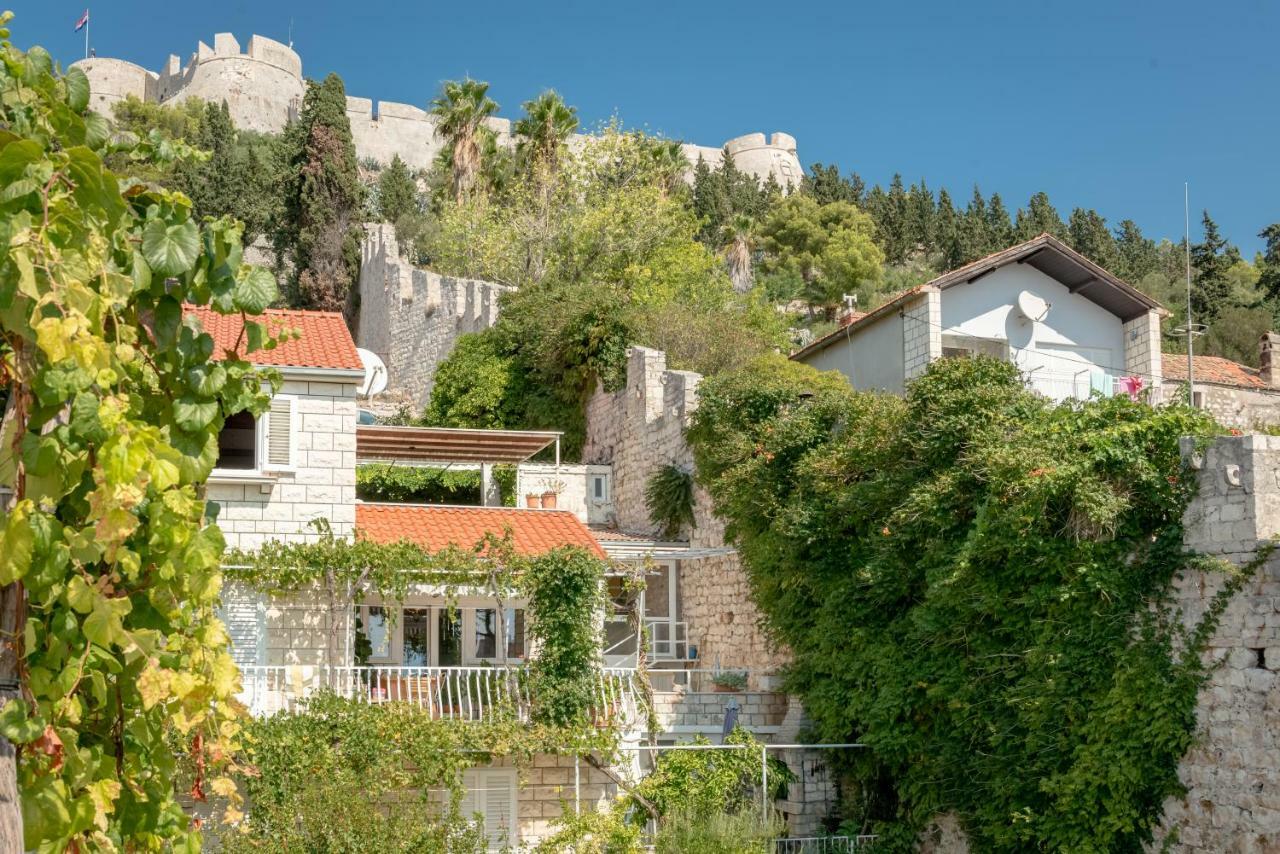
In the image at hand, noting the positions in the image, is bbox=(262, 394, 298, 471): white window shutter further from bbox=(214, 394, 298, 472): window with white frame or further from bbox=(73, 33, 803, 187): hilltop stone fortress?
bbox=(73, 33, 803, 187): hilltop stone fortress

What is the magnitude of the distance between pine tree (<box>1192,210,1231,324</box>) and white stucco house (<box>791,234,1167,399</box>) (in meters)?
18.0

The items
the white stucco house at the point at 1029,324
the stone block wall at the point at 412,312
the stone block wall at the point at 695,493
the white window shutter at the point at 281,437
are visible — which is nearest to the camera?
the white window shutter at the point at 281,437

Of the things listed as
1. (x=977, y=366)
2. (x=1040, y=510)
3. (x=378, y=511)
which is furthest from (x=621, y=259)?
(x=1040, y=510)

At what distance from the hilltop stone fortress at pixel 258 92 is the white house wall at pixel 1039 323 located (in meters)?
59.1

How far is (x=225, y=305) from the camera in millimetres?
5379

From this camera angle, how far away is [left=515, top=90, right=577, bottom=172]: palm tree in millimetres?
39656

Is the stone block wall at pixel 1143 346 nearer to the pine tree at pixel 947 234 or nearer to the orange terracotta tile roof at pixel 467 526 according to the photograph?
the orange terracotta tile roof at pixel 467 526

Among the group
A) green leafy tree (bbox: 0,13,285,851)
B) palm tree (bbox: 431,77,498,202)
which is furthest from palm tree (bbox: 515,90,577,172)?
green leafy tree (bbox: 0,13,285,851)

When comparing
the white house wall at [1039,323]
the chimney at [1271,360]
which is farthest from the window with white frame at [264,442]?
the chimney at [1271,360]

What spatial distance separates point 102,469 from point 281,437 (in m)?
12.6

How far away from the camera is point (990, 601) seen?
47.9 ft

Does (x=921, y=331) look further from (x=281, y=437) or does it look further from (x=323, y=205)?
(x=323, y=205)

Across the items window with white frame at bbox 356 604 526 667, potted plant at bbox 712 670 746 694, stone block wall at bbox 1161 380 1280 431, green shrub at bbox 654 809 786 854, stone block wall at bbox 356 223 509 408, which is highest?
stone block wall at bbox 356 223 509 408

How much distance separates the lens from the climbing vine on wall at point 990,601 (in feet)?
44.0
